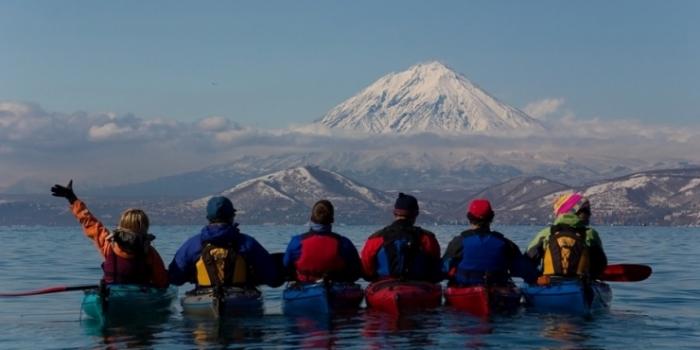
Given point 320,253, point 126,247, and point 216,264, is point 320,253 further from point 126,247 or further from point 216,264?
point 126,247

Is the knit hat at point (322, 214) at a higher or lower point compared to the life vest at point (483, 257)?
higher

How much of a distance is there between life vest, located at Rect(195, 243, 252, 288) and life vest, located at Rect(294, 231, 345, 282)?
1409mm

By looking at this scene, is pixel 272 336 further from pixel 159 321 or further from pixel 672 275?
pixel 672 275

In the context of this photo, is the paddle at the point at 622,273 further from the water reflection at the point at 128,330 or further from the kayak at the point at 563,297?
the water reflection at the point at 128,330

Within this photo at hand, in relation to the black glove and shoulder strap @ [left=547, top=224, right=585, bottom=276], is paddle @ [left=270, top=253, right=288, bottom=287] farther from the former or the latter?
shoulder strap @ [left=547, top=224, right=585, bottom=276]

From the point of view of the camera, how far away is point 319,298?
22.7m

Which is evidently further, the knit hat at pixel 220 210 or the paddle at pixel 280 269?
the paddle at pixel 280 269

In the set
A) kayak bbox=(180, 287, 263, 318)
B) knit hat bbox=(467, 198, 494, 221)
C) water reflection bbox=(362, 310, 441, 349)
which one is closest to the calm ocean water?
water reflection bbox=(362, 310, 441, 349)

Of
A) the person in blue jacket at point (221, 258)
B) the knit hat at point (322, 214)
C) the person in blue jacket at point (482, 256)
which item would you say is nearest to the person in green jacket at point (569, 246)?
the person in blue jacket at point (482, 256)

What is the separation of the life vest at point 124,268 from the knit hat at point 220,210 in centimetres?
173

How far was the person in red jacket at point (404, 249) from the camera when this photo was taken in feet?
75.5

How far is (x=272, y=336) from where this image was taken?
20266 mm

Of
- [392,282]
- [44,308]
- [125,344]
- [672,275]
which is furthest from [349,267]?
[672,275]

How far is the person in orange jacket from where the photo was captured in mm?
21594
